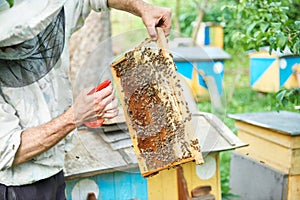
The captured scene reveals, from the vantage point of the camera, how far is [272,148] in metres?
2.64

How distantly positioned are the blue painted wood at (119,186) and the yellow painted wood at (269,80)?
3679mm

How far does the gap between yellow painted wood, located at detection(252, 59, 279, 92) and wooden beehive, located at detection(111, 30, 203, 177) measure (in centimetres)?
423

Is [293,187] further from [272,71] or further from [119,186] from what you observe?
[272,71]

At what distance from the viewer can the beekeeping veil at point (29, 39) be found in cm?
123

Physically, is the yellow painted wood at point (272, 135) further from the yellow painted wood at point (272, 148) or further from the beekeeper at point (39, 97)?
the beekeeper at point (39, 97)

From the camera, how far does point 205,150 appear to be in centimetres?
167

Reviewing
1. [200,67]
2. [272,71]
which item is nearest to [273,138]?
[200,67]

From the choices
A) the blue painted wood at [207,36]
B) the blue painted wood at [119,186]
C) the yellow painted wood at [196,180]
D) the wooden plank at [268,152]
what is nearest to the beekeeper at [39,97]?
the blue painted wood at [119,186]

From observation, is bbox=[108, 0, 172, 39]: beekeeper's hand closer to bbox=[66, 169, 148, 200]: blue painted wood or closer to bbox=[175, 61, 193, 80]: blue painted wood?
bbox=[175, 61, 193, 80]: blue painted wood

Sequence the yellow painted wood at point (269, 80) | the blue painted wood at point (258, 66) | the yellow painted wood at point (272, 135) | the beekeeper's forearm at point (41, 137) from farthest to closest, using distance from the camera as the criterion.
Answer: the blue painted wood at point (258, 66) < the yellow painted wood at point (269, 80) < the yellow painted wood at point (272, 135) < the beekeeper's forearm at point (41, 137)

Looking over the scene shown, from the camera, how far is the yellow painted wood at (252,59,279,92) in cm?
552

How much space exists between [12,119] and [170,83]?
0.57m

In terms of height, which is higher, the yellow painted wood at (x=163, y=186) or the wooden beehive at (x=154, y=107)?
the wooden beehive at (x=154, y=107)

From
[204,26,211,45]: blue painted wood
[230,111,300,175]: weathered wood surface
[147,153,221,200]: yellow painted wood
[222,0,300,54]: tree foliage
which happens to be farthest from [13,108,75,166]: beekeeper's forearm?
[204,26,211,45]: blue painted wood
